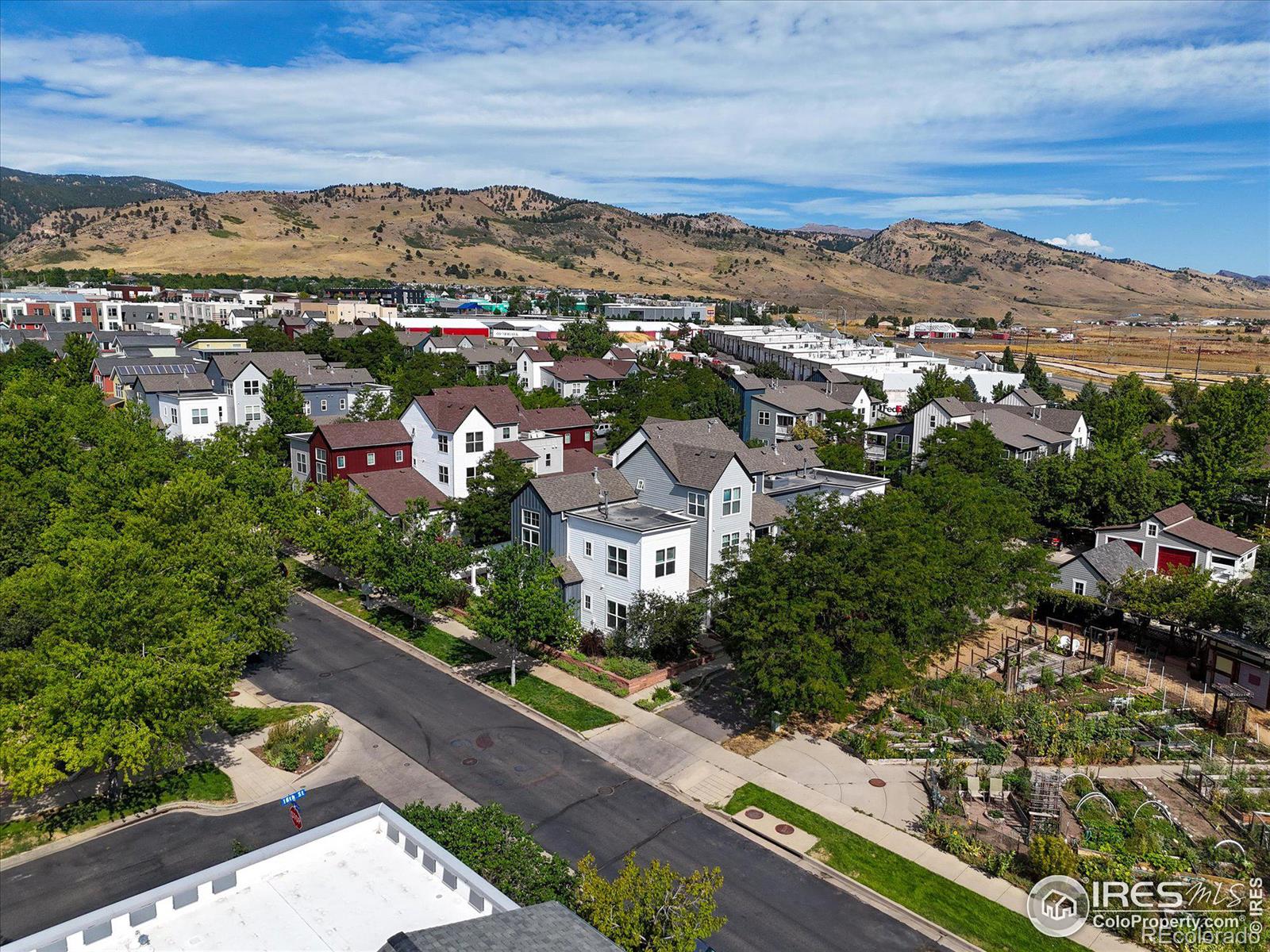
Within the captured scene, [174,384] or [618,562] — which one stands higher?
[174,384]

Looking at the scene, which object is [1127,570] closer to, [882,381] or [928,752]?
[928,752]

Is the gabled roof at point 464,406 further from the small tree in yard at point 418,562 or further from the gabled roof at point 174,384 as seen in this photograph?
the gabled roof at point 174,384

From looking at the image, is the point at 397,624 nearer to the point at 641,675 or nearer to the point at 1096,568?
the point at 641,675

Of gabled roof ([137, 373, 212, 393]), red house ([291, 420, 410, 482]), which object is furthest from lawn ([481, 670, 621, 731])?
gabled roof ([137, 373, 212, 393])

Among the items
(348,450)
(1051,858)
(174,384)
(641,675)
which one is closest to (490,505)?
(348,450)

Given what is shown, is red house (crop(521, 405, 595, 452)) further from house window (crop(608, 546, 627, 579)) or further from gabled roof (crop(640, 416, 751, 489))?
house window (crop(608, 546, 627, 579))

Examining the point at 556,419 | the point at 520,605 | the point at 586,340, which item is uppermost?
the point at 586,340

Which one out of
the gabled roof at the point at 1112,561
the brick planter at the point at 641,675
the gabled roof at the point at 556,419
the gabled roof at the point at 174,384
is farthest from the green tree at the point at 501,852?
the gabled roof at the point at 174,384
